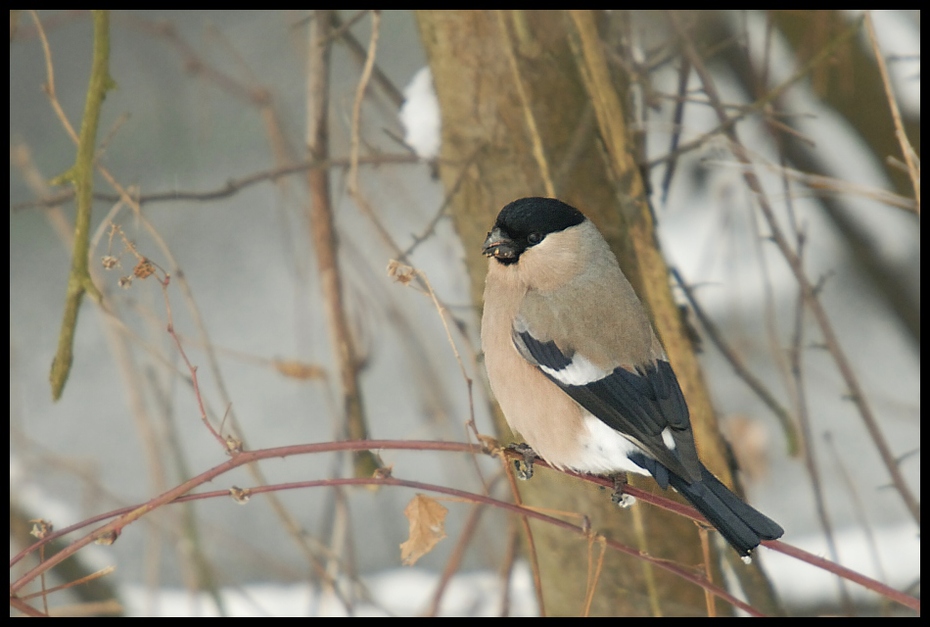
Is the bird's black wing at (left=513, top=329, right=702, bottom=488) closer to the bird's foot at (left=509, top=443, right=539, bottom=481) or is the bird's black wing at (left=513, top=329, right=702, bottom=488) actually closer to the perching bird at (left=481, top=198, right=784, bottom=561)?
the perching bird at (left=481, top=198, right=784, bottom=561)

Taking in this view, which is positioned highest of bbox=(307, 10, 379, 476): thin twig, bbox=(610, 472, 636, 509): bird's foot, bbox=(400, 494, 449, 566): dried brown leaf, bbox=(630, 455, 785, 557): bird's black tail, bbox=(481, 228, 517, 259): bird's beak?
bbox=(307, 10, 379, 476): thin twig

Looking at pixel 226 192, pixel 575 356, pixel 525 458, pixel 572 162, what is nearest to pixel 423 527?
pixel 525 458

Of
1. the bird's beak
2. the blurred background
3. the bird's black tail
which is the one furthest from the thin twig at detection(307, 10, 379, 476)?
the bird's black tail

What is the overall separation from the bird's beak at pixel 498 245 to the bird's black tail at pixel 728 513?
1.35 feet

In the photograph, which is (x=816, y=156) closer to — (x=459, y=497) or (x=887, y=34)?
(x=887, y=34)

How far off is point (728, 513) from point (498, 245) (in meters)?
0.51

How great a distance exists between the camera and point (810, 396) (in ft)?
9.80

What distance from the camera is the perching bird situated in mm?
1242

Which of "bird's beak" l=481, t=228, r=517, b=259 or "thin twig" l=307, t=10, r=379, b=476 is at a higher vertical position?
"thin twig" l=307, t=10, r=379, b=476

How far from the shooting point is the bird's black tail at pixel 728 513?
1034 millimetres

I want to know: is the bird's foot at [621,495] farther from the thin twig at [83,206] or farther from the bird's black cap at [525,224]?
the thin twig at [83,206]

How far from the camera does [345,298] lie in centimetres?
206

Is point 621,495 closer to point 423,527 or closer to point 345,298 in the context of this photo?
point 423,527

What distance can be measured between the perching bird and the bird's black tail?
0.04 m
